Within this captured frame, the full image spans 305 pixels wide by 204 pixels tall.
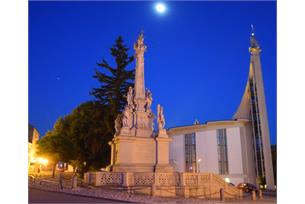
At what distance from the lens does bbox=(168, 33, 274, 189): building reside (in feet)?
131

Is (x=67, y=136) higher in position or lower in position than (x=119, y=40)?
lower

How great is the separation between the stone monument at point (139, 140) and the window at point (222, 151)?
2532 centimetres

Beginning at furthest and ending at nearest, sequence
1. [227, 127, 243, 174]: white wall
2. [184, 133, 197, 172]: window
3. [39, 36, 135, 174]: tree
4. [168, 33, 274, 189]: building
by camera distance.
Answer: [184, 133, 197, 172]: window < [227, 127, 243, 174]: white wall < [168, 33, 274, 189]: building < [39, 36, 135, 174]: tree

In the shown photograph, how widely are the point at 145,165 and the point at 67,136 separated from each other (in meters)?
12.5

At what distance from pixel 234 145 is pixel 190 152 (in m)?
5.95

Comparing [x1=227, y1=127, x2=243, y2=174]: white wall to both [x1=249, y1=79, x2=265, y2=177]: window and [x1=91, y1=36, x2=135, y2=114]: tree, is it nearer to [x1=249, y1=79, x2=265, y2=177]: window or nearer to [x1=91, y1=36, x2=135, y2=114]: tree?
[x1=249, y1=79, x2=265, y2=177]: window

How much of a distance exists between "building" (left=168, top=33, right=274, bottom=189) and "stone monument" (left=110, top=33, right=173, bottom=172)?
24687 mm

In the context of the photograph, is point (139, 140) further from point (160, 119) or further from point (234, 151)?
point (234, 151)

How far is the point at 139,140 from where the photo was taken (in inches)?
645

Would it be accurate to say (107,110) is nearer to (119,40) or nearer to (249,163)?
(119,40)

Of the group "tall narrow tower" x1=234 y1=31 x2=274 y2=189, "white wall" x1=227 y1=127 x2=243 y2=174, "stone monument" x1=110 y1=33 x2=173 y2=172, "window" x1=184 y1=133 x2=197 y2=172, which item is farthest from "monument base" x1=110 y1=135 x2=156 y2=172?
"white wall" x1=227 y1=127 x2=243 y2=174

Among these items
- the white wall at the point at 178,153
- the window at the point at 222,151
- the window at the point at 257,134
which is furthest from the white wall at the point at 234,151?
the white wall at the point at 178,153

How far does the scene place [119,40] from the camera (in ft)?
98.3
